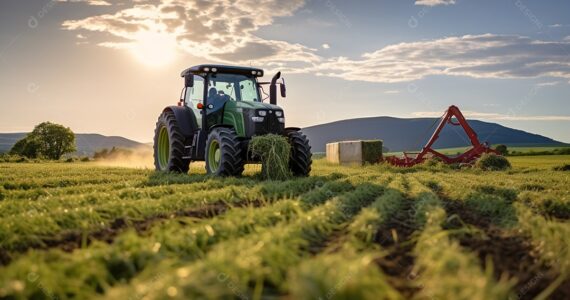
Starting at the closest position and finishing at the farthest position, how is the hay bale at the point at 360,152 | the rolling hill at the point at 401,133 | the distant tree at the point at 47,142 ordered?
the hay bale at the point at 360,152
the distant tree at the point at 47,142
the rolling hill at the point at 401,133

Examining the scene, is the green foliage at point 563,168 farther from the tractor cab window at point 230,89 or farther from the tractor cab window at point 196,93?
the tractor cab window at point 196,93

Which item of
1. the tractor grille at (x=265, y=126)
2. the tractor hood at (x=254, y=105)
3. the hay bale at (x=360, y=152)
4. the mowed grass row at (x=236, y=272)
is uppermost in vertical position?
the tractor hood at (x=254, y=105)

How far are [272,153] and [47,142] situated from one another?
135 feet

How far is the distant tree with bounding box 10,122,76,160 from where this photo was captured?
151ft

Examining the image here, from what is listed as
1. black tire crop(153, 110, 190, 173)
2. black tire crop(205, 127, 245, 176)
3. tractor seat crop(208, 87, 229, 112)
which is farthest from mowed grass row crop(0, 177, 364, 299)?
black tire crop(153, 110, 190, 173)

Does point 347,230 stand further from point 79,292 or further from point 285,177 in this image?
point 285,177

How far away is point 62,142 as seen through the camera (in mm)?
48625

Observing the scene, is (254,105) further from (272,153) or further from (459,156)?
(459,156)

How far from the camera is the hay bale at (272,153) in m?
12.5

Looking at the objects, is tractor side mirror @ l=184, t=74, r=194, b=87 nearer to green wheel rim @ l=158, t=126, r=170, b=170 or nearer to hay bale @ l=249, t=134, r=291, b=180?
hay bale @ l=249, t=134, r=291, b=180

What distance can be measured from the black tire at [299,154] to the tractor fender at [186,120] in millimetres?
2938

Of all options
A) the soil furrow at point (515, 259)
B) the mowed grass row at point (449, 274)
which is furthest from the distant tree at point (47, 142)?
the mowed grass row at point (449, 274)

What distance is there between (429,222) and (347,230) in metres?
1.03

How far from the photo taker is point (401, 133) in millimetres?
91688
